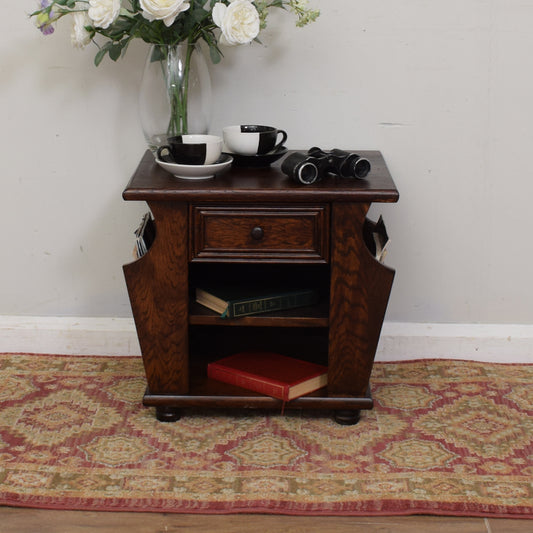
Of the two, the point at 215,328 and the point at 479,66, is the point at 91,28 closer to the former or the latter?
the point at 215,328

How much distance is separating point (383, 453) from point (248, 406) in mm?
340

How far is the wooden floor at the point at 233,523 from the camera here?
1.54m

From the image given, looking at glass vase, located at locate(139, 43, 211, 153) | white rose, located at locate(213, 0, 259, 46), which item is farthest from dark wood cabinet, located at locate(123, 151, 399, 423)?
white rose, located at locate(213, 0, 259, 46)

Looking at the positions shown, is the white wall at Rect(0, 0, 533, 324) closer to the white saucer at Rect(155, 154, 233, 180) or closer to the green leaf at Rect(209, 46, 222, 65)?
the green leaf at Rect(209, 46, 222, 65)

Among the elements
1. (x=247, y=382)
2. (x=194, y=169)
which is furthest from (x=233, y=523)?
(x=194, y=169)

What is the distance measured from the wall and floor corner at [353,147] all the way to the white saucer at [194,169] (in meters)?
0.34

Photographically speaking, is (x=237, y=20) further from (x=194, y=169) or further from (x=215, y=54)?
(x=194, y=169)

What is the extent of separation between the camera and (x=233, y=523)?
1555 mm

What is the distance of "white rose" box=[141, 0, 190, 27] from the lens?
5.42 ft

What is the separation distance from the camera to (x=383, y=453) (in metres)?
1.78

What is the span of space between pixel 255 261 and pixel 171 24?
0.57 metres

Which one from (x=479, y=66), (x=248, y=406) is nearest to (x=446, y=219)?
(x=479, y=66)

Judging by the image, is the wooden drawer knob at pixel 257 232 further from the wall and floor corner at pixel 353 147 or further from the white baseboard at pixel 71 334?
the white baseboard at pixel 71 334

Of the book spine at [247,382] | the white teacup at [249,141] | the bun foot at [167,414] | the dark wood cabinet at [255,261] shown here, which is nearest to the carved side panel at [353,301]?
the dark wood cabinet at [255,261]
